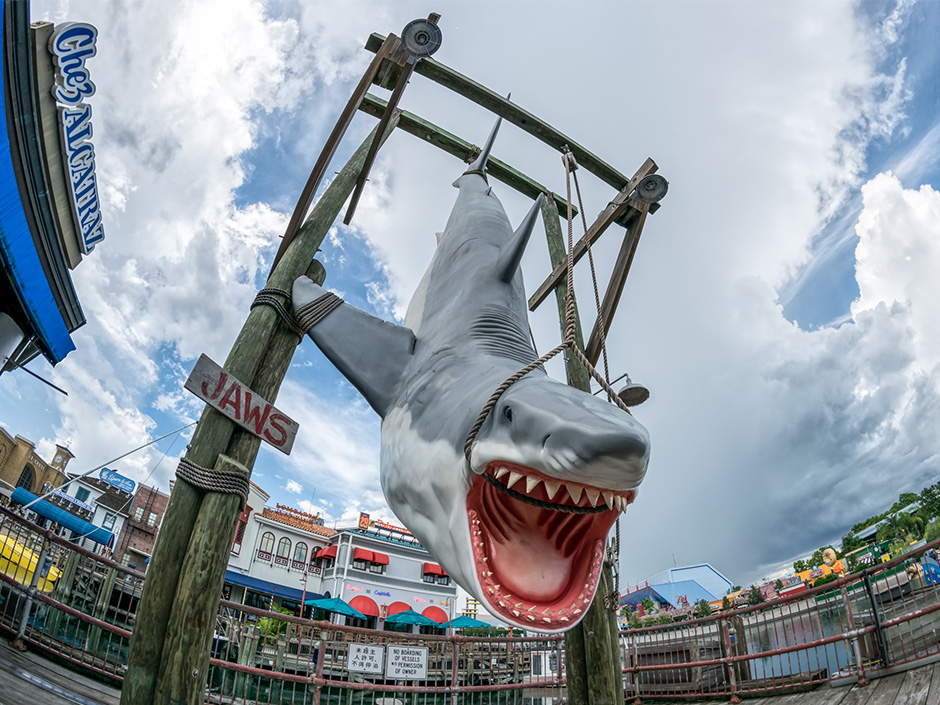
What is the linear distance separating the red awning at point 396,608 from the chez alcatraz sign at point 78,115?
23.3 meters

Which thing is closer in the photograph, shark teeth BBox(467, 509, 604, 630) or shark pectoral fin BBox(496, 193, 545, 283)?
shark teeth BBox(467, 509, 604, 630)

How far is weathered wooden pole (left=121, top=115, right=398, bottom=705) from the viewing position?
205 centimetres

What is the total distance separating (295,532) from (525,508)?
28.4m

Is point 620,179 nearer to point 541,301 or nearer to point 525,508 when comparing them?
point 541,301

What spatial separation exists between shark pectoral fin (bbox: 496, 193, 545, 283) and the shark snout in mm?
1133

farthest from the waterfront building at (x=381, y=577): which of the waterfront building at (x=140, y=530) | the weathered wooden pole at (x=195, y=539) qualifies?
the weathered wooden pole at (x=195, y=539)

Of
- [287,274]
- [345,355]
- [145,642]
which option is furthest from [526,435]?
[287,274]

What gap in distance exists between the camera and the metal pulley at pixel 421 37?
3.00m

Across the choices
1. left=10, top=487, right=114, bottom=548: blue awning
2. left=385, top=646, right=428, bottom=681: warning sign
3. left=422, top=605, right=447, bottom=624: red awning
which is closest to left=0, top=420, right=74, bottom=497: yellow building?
left=10, top=487, right=114, bottom=548: blue awning

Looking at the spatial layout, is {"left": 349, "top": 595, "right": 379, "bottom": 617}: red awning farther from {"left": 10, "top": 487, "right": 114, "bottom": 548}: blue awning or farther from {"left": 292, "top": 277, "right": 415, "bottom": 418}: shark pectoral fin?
{"left": 292, "top": 277, "right": 415, "bottom": 418}: shark pectoral fin

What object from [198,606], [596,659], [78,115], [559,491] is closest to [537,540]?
[559,491]

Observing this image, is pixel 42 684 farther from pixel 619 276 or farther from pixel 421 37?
pixel 619 276

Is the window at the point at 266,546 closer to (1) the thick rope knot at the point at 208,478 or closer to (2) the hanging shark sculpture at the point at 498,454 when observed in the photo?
(1) the thick rope knot at the point at 208,478

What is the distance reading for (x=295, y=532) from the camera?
26750 millimetres
